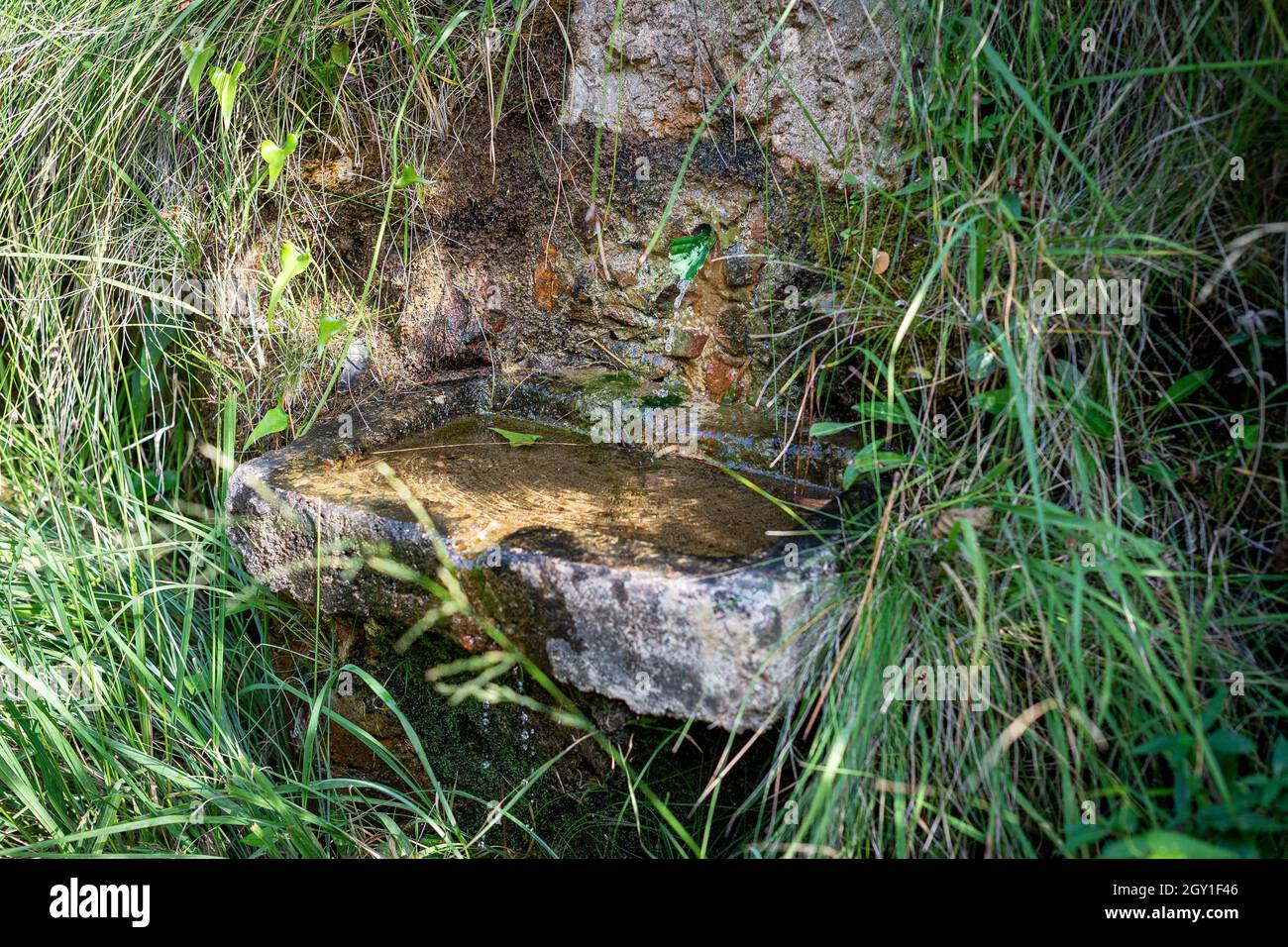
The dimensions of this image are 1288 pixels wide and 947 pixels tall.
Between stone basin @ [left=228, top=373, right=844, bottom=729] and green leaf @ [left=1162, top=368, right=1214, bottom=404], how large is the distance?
56 cm

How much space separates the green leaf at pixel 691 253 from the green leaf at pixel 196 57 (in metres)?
1.05

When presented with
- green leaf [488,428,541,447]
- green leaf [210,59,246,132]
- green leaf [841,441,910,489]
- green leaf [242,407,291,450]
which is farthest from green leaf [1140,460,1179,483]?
green leaf [210,59,246,132]

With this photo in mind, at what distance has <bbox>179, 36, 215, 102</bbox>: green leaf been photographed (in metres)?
1.87

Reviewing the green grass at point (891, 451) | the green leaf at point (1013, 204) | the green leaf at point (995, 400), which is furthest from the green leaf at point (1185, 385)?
the green leaf at point (1013, 204)

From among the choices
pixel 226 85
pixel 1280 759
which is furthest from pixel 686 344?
pixel 1280 759

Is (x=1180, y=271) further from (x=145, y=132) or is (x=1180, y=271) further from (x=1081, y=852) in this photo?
(x=145, y=132)

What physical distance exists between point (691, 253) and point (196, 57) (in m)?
1.10

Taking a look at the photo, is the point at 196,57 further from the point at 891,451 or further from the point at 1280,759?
the point at 1280,759

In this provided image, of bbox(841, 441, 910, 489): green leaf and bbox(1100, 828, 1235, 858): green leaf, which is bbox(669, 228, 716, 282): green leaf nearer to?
bbox(841, 441, 910, 489): green leaf

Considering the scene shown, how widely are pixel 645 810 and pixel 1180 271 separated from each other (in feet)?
3.96

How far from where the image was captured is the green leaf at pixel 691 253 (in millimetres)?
1974

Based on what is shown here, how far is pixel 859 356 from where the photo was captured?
1782mm

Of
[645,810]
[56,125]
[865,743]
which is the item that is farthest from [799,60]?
[56,125]
